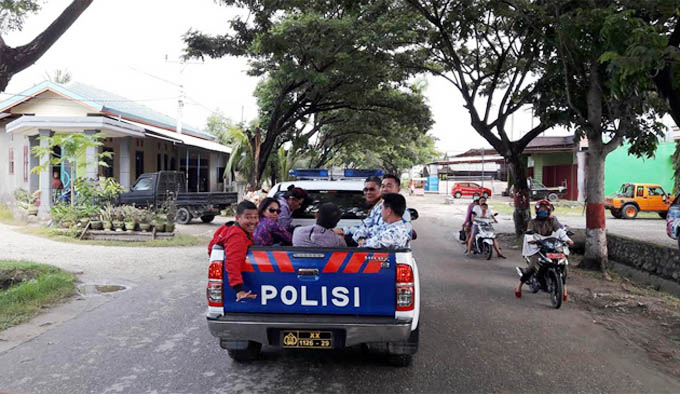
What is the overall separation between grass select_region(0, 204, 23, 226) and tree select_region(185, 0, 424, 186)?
8.12 meters

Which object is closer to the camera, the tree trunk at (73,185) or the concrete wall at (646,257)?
the concrete wall at (646,257)

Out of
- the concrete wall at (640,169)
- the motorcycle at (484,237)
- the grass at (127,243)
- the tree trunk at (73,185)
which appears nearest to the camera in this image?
the motorcycle at (484,237)

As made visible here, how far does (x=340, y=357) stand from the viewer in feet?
15.9

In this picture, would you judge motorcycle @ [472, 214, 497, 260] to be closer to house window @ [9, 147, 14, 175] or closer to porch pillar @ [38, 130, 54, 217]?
porch pillar @ [38, 130, 54, 217]

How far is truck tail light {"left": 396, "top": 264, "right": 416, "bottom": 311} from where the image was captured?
3973 millimetres

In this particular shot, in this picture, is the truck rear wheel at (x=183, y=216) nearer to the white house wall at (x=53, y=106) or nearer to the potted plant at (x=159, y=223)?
the potted plant at (x=159, y=223)

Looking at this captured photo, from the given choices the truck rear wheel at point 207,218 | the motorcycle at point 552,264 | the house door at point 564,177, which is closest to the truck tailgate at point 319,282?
the motorcycle at point 552,264

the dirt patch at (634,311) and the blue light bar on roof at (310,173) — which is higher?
the blue light bar on roof at (310,173)

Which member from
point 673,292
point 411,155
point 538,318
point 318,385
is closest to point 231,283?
point 318,385

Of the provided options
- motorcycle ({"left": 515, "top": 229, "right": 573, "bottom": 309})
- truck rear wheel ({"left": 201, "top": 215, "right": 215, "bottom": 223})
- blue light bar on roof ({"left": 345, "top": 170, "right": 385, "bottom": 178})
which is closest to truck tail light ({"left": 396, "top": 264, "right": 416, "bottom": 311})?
motorcycle ({"left": 515, "top": 229, "right": 573, "bottom": 309})

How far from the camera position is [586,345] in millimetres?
5449

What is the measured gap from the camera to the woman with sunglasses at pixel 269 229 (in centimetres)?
505

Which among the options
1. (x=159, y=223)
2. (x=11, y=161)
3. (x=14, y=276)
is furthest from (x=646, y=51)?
(x=11, y=161)

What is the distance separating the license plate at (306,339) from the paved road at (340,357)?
375 millimetres
